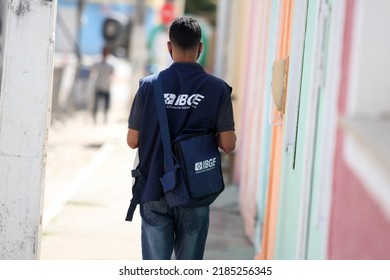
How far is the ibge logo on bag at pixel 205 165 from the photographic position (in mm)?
4996

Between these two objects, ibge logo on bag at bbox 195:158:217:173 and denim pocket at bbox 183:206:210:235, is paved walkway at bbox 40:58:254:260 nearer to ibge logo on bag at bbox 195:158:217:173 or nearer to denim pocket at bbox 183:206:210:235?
denim pocket at bbox 183:206:210:235

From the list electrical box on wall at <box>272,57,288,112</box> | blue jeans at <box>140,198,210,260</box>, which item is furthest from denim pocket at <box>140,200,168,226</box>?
electrical box on wall at <box>272,57,288,112</box>

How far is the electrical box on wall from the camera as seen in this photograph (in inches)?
252

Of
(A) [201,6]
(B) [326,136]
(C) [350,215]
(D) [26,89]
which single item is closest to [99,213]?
(D) [26,89]

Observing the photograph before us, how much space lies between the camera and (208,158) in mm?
5039

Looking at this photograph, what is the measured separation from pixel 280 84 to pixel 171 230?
5.45 feet

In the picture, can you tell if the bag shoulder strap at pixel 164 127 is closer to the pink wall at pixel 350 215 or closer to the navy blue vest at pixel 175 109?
the navy blue vest at pixel 175 109

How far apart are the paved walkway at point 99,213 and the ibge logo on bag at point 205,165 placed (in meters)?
2.86

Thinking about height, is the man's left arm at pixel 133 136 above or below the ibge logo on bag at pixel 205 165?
above

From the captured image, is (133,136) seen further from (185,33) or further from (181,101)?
(185,33)

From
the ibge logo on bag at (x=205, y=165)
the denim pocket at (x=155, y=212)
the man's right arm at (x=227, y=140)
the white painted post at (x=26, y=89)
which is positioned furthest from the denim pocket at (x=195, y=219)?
the white painted post at (x=26, y=89)

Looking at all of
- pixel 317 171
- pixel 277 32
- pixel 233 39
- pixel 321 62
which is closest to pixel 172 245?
pixel 317 171

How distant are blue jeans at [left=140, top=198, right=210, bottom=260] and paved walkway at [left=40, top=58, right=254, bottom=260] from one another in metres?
2.60

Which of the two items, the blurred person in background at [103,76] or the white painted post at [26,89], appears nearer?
the white painted post at [26,89]
